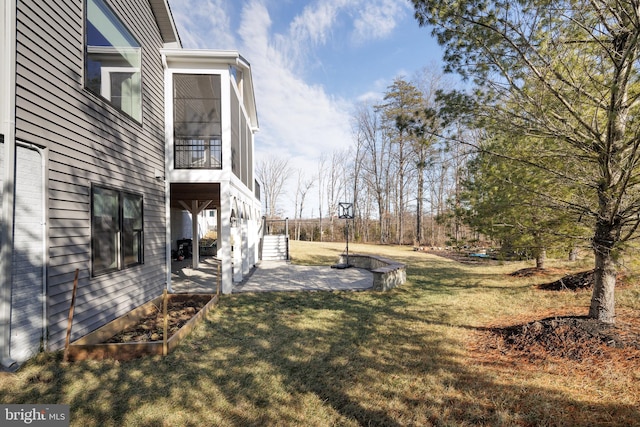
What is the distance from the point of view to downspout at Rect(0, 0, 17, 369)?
10.1 feet

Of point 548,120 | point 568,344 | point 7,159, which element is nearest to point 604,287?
point 568,344

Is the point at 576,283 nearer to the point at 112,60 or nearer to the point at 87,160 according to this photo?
the point at 87,160

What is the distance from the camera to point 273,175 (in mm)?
37312

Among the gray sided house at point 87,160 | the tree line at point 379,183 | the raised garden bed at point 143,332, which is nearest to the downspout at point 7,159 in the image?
the gray sided house at point 87,160

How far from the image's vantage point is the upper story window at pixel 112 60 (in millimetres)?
4555

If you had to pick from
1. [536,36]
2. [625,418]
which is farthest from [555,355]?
[536,36]

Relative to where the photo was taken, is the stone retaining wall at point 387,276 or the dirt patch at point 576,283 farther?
the stone retaining wall at point 387,276

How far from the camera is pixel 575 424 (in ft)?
7.71

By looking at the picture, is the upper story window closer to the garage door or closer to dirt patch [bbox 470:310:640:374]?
the garage door

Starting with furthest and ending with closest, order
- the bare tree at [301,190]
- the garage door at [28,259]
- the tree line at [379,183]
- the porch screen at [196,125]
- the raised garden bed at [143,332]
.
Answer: the bare tree at [301,190] < the tree line at [379,183] < the porch screen at [196,125] < the raised garden bed at [143,332] < the garage door at [28,259]

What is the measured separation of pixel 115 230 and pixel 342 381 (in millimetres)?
4546

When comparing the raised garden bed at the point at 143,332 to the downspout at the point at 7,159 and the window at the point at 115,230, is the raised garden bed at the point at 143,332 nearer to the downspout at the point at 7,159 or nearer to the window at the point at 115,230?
the downspout at the point at 7,159

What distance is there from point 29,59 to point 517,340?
7137mm

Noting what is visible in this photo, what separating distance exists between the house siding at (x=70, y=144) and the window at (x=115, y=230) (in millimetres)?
150
